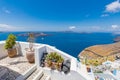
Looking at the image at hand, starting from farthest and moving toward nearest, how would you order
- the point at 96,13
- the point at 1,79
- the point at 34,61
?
the point at 96,13
the point at 34,61
the point at 1,79

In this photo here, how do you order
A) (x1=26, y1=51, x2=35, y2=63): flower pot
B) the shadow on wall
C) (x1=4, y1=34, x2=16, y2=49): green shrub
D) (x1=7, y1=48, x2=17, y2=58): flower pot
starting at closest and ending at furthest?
the shadow on wall
(x1=26, y1=51, x2=35, y2=63): flower pot
(x1=4, y1=34, x2=16, y2=49): green shrub
(x1=7, y1=48, x2=17, y2=58): flower pot

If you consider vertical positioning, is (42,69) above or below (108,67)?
above

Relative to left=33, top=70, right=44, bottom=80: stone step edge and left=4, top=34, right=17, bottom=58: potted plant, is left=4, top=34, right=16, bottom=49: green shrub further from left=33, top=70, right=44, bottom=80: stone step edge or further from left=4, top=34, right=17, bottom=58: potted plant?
left=33, top=70, right=44, bottom=80: stone step edge

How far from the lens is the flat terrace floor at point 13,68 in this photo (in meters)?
4.36

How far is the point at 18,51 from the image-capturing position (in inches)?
267

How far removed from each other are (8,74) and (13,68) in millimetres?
491

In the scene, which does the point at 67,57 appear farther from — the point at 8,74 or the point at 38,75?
the point at 8,74

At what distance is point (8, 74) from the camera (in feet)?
14.8

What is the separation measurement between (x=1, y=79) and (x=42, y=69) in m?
1.70

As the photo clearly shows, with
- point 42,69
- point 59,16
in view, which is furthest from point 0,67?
point 59,16

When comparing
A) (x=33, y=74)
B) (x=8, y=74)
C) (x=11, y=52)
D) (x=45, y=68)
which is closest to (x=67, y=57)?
(x=45, y=68)

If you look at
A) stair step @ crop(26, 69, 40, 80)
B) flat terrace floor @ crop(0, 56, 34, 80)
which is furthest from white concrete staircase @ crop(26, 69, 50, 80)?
flat terrace floor @ crop(0, 56, 34, 80)

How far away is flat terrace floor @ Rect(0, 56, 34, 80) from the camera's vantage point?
4.36 meters

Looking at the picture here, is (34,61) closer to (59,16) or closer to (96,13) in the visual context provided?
(59,16)
